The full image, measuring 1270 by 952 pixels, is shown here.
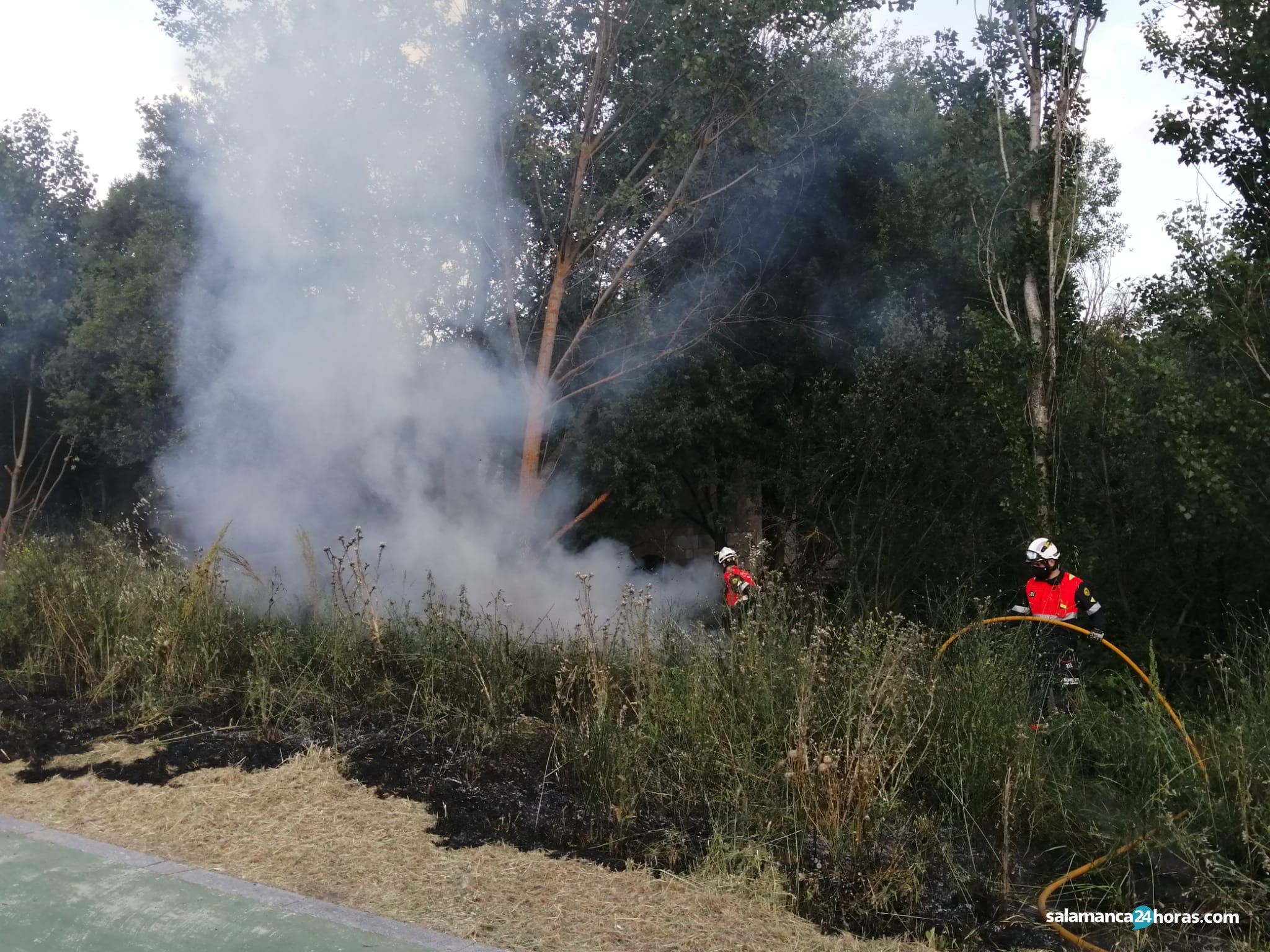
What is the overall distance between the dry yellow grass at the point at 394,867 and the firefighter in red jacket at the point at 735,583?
73.6 inches

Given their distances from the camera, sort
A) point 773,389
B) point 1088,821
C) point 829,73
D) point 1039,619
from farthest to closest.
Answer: point 773,389 → point 829,73 → point 1039,619 → point 1088,821

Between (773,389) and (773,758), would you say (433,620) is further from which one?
(773,389)

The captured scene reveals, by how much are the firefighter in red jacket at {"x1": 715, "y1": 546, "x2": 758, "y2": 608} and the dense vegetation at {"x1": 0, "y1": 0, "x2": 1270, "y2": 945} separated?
173 millimetres

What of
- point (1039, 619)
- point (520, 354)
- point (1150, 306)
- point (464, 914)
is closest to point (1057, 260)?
point (1150, 306)

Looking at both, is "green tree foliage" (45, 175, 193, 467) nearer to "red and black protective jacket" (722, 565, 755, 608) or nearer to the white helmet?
"red and black protective jacket" (722, 565, 755, 608)

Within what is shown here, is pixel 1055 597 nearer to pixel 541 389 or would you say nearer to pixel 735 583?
pixel 735 583

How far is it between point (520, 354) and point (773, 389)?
140 inches

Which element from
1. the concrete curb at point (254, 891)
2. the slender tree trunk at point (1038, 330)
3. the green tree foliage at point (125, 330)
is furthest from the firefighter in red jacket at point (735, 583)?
the green tree foliage at point (125, 330)

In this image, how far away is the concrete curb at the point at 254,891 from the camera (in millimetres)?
3641

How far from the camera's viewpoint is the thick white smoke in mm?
10969

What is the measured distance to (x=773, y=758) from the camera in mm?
4742

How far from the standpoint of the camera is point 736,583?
24.4 feet

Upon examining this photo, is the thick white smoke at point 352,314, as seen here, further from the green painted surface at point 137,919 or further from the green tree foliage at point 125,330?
the green painted surface at point 137,919

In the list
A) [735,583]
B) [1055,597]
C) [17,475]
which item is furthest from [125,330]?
[1055,597]
